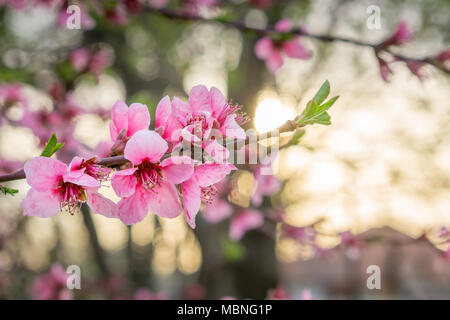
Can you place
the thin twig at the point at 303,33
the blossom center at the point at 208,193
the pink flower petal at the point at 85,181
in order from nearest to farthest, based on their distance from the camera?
the pink flower petal at the point at 85,181 → the blossom center at the point at 208,193 → the thin twig at the point at 303,33

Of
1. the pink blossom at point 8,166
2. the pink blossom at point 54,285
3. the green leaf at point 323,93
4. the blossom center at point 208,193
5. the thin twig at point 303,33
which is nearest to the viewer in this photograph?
the green leaf at point 323,93

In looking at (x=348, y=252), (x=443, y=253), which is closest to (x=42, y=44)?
(x=348, y=252)

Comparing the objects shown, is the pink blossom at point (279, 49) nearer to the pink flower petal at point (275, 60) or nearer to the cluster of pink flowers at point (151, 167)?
the pink flower petal at point (275, 60)

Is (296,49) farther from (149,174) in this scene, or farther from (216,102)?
(149,174)

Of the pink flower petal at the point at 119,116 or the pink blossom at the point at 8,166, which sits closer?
the pink flower petal at the point at 119,116

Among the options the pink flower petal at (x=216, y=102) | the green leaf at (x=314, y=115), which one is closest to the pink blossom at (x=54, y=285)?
the pink flower petal at (x=216, y=102)

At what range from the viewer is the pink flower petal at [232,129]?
0.93 m

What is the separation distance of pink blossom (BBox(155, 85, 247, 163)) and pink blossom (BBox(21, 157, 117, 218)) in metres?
0.23

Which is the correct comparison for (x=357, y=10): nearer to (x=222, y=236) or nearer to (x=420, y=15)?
(x=420, y=15)

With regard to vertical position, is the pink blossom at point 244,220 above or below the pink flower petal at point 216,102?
below

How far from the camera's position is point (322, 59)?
221 inches

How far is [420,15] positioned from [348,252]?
14.4ft

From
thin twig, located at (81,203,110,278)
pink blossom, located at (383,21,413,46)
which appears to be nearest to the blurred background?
thin twig, located at (81,203,110,278)

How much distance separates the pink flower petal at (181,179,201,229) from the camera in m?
0.97
